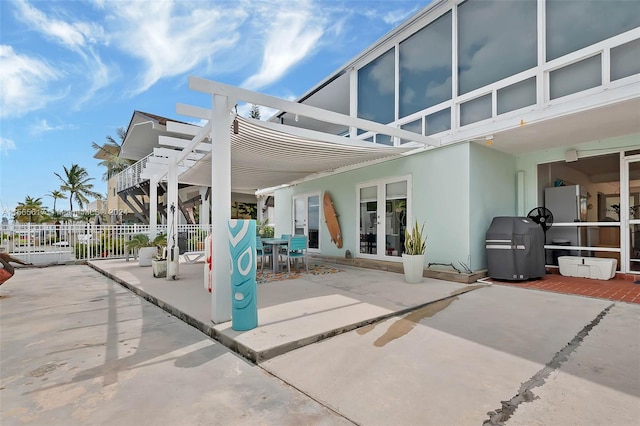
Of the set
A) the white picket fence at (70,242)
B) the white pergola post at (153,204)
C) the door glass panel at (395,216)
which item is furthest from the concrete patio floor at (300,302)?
the white picket fence at (70,242)

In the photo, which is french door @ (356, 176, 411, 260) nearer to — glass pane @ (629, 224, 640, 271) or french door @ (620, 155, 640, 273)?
french door @ (620, 155, 640, 273)

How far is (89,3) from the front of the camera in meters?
7.45

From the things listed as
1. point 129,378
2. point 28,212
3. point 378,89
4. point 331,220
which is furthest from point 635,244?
point 28,212

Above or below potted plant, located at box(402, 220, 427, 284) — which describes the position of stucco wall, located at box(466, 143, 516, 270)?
above

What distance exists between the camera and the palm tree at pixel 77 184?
28.6 m

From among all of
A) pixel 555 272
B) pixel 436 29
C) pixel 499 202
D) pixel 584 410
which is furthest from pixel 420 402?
pixel 436 29

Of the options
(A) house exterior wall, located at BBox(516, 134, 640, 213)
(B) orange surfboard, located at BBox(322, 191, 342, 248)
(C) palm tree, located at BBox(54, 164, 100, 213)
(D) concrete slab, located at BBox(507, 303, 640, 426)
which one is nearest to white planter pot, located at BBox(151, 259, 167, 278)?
(B) orange surfboard, located at BBox(322, 191, 342, 248)

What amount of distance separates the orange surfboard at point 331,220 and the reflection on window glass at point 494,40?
514cm

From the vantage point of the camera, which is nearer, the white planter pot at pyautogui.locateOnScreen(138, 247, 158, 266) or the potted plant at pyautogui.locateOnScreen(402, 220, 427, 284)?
the potted plant at pyautogui.locateOnScreen(402, 220, 427, 284)

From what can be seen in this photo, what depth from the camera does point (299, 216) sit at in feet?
41.2

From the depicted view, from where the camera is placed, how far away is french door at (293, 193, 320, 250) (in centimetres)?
1164

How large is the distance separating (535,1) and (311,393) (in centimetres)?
776

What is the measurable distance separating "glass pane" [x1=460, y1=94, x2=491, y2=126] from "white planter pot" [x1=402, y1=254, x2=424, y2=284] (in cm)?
323

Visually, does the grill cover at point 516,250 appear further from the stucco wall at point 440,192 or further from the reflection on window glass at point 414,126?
the reflection on window glass at point 414,126
